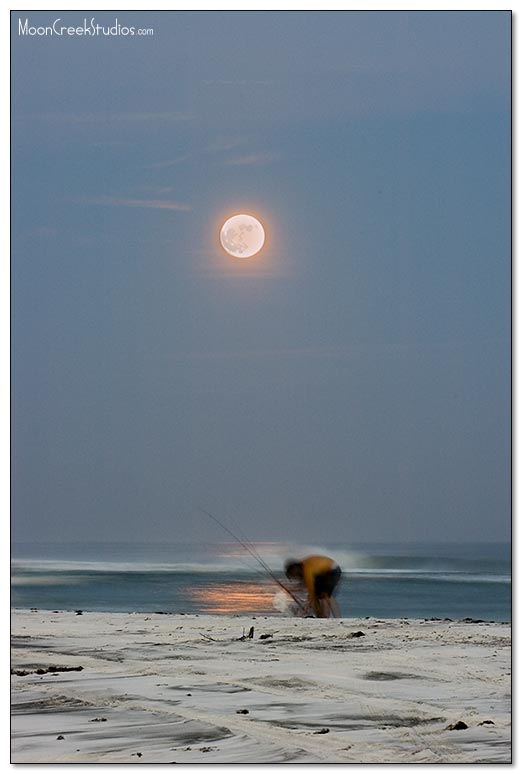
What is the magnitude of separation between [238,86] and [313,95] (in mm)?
358

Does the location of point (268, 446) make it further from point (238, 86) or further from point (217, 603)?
point (238, 86)

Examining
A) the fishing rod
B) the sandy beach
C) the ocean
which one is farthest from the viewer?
the ocean

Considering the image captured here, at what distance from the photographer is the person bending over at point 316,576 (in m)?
5.23

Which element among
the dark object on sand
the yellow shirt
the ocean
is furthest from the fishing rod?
the dark object on sand

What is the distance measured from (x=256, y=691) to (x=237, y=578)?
2.54 feet

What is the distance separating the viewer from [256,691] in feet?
15.2

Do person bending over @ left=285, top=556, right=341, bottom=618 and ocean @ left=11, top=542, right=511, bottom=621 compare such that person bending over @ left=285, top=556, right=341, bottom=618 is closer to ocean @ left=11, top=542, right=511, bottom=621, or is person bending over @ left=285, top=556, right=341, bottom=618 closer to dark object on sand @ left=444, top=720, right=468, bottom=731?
ocean @ left=11, top=542, right=511, bottom=621

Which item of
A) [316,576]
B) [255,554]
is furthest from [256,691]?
[316,576]

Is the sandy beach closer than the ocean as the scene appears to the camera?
Yes

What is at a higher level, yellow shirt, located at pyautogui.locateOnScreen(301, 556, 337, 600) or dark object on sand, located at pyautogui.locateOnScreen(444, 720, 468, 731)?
yellow shirt, located at pyautogui.locateOnScreen(301, 556, 337, 600)

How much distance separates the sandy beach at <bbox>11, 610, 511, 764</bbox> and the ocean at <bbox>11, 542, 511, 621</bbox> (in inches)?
5.0

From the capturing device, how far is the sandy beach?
4.30 m

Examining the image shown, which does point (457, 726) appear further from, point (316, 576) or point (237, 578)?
point (237, 578)

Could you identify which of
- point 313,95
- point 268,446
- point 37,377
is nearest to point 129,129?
point 313,95
